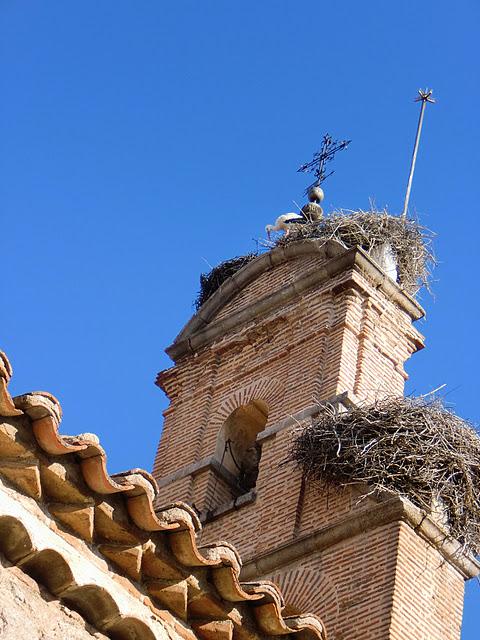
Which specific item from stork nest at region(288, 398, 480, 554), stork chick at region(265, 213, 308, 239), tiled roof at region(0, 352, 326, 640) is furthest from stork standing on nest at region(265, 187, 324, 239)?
tiled roof at region(0, 352, 326, 640)

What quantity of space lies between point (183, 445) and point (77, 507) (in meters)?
7.15

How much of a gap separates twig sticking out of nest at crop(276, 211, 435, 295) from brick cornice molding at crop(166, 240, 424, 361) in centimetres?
23

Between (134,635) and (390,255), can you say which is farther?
(390,255)

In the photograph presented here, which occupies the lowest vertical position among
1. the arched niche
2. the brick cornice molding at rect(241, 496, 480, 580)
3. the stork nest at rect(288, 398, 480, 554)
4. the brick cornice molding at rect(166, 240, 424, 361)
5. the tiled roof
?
the tiled roof

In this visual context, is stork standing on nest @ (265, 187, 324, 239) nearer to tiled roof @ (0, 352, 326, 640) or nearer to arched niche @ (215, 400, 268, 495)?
arched niche @ (215, 400, 268, 495)

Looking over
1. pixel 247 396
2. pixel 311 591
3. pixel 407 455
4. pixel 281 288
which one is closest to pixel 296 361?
pixel 247 396

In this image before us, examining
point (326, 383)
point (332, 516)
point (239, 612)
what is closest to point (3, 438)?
point (239, 612)

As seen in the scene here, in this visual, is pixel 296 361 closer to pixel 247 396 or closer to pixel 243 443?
pixel 247 396

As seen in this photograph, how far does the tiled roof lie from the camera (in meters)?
5.91

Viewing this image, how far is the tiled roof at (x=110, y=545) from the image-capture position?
19.4 feet

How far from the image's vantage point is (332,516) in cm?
1082

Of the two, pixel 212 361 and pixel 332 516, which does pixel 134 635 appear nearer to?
pixel 332 516

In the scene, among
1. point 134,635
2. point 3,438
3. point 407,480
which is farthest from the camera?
point 407,480

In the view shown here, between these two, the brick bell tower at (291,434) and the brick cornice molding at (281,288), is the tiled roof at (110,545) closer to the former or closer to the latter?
the brick bell tower at (291,434)
